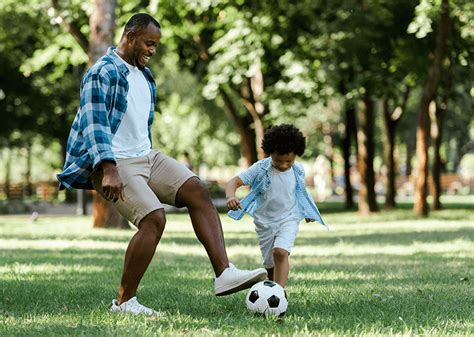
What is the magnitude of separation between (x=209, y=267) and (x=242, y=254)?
7.72 feet

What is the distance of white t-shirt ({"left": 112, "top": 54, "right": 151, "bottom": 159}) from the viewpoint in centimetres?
690

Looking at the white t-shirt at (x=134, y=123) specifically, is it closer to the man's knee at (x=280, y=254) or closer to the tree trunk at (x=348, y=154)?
the man's knee at (x=280, y=254)

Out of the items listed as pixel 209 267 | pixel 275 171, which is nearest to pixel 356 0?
pixel 209 267

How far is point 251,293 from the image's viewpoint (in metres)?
6.80

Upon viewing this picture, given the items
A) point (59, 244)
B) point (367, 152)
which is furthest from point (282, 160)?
point (367, 152)

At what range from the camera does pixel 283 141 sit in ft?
25.4

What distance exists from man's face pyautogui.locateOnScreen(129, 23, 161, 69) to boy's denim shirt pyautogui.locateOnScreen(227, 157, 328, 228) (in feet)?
4.77

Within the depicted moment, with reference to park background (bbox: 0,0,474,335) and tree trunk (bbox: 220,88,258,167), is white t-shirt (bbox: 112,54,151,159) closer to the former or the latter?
park background (bbox: 0,0,474,335)

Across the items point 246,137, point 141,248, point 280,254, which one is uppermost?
point 246,137

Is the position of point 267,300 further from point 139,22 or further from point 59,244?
point 59,244

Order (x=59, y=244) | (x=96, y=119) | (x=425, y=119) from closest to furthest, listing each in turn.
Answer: (x=96, y=119), (x=59, y=244), (x=425, y=119)

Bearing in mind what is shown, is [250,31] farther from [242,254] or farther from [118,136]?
[118,136]

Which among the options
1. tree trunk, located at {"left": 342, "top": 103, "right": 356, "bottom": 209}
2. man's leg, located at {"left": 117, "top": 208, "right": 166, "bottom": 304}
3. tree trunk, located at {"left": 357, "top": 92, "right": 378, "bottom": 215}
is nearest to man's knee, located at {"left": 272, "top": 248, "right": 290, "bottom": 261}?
man's leg, located at {"left": 117, "top": 208, "right": 166, "bottom": 304}

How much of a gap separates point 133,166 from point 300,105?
2013 cm
